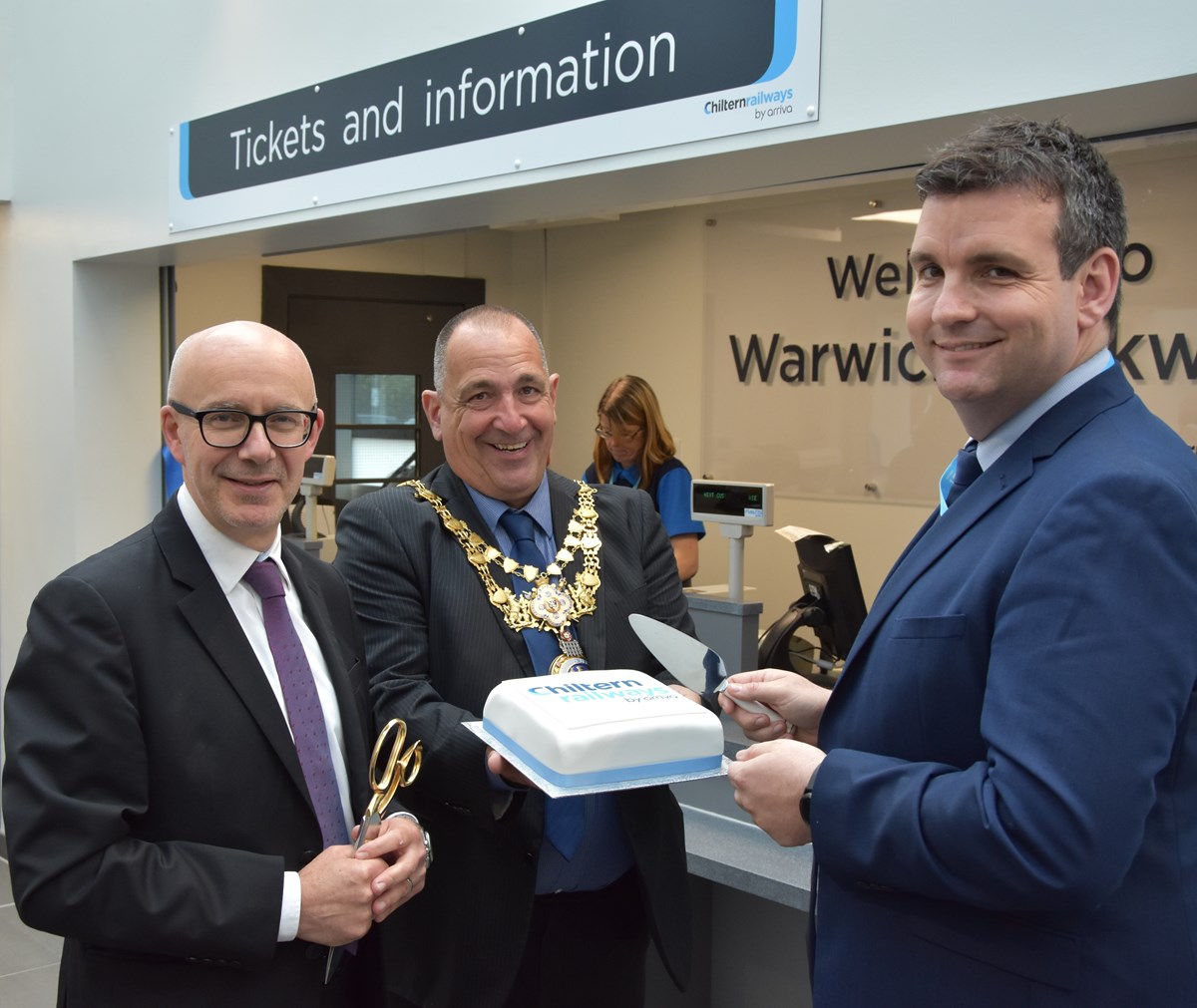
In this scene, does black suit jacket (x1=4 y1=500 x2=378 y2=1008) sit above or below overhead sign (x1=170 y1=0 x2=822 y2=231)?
below

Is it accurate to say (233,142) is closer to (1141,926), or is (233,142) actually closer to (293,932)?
(293,932)

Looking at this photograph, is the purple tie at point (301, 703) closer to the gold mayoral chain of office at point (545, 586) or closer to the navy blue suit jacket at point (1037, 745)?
the gold mayoral chain of office at point (545, 586)

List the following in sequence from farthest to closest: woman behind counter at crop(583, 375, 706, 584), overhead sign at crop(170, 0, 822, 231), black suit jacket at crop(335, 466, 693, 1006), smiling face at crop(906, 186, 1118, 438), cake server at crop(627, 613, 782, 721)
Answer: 1. woman behind counter at crop(583, 375, 706, 584)
2. overhead sign at crop(170, 0, 822, 231)
3. black suit jacket at crop(335, 466, 693, 1006)
4. cake server at crop(627, 613, 782, 721)
5. smiling face at crop(906, 186, 1118, 438)

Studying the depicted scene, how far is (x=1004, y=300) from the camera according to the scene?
3.64ft

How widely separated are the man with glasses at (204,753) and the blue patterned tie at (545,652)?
319mm

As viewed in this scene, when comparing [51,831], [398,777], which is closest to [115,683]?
[51,831]

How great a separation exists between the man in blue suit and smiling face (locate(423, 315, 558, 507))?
2.50ft

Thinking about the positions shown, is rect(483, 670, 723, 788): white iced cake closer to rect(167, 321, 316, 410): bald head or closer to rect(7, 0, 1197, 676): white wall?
rect(167, 321, 316, 410): bald head

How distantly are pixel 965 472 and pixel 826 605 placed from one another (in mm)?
2343

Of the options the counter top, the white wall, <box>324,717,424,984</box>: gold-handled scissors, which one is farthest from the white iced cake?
the white wall

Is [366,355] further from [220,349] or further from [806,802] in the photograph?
[806,802]

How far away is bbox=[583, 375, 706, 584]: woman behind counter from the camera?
4.62m

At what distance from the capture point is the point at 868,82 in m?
2.10

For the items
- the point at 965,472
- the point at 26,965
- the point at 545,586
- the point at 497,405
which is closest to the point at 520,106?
the point at 497,405
